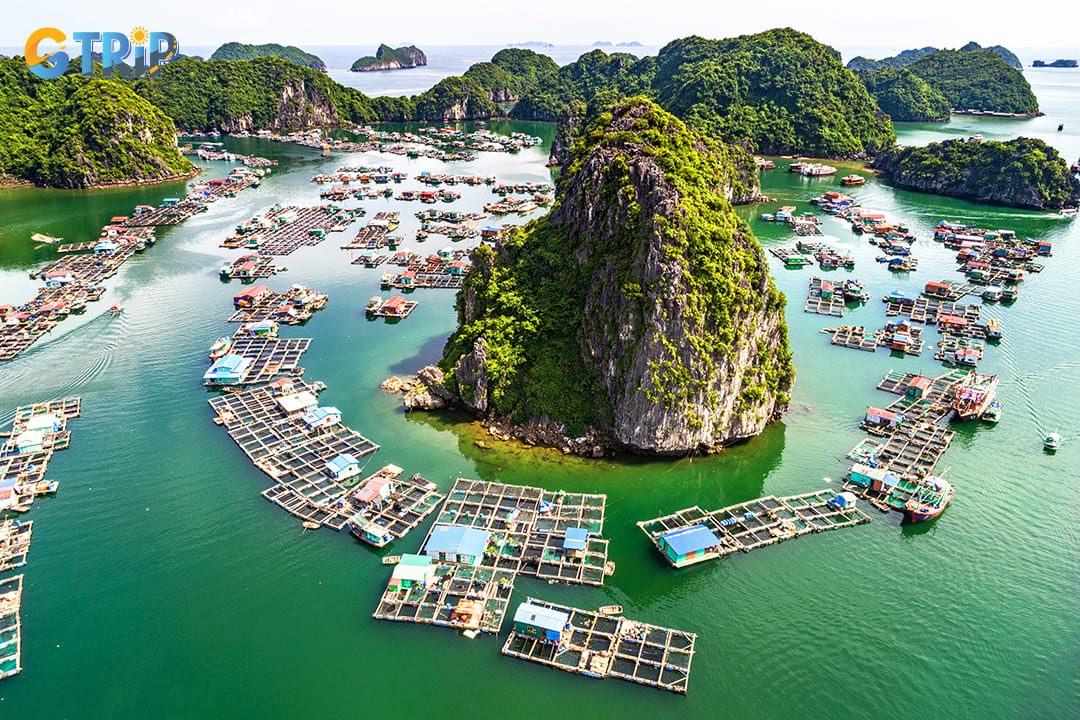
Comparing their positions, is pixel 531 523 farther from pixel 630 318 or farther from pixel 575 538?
pixel 630 318

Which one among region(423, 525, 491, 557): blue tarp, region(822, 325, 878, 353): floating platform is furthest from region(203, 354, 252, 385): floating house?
region(822, 325, 878, 353): floating platform

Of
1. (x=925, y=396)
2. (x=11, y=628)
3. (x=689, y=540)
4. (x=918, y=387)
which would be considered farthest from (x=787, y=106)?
(x=11, y=628)

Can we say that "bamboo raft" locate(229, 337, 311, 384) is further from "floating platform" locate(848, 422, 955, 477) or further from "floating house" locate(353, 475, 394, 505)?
"floating platform" locate(848, 422, 955, 477)

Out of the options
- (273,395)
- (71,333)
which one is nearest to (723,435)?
(273,395)

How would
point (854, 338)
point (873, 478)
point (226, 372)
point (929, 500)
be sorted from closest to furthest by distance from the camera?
point (929, 500) < point (873, 478) < point (226, 372) < point (854, 338)

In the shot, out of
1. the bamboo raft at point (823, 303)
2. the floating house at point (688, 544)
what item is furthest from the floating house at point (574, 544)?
the bamboo raft at point (823, 303)

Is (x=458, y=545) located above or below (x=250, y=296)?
below

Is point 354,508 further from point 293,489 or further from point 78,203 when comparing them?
point 78,203
